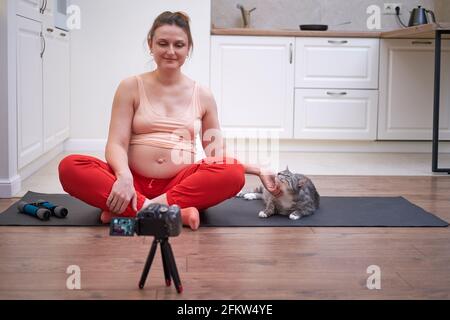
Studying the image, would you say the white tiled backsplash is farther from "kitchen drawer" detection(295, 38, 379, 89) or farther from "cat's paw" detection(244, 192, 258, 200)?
"cat's paw" detection(244, 192, 258, 200)

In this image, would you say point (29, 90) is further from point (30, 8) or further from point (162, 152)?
point (162, 152)

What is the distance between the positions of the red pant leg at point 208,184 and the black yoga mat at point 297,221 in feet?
0.32

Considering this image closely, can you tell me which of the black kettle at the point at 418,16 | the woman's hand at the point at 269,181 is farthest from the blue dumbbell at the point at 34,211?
the black kettle at the point at 418,16

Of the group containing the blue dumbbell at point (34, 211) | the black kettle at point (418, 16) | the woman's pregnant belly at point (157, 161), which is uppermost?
the black kettle at point (418, 16)

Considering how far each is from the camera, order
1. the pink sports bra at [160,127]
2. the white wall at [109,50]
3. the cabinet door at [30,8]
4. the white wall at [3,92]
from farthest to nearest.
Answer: the white wall at [109,50] < the cabinet door at [30,8] < the white wall at [3,92] < the pink sports bra at [160,127]

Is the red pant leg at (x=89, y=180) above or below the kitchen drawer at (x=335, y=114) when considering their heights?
below

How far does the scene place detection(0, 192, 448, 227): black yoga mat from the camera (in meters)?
2.31

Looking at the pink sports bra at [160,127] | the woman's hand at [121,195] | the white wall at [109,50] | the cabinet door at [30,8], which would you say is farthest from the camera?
the white wall at [109,50]

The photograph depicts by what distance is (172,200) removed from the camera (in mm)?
2303

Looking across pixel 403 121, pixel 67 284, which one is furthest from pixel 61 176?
pixel 403 121

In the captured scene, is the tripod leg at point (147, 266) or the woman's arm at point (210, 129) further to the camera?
the woman's arm at point (210, 129)

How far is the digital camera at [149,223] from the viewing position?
144 cm

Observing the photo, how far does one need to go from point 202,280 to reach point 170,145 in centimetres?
82

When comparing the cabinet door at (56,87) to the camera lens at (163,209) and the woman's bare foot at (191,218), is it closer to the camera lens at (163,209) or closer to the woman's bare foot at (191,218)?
the woman's bare foot at (191,218)
